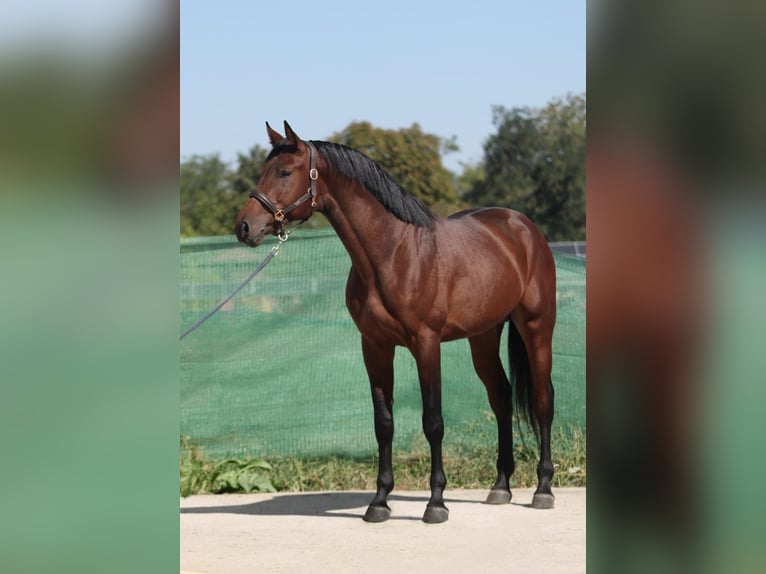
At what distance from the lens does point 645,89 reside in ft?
3.38

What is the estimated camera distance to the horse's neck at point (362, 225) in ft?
17.9

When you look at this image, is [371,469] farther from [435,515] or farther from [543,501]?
[435,515]

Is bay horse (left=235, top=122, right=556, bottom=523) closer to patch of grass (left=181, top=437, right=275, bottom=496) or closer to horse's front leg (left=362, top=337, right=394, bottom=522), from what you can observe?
horse's front leg (left=362, top=337, right=394, bottom=522)

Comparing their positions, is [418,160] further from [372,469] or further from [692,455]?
[692,455]

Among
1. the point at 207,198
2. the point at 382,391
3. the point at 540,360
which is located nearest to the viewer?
the point at 382,391

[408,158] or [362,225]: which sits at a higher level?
[408,158]

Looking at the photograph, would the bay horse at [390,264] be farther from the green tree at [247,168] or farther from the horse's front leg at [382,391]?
the green tree at [247,168]

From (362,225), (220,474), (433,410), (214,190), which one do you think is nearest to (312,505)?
(220,474)

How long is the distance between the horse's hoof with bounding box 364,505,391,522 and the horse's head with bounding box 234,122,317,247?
155 cm

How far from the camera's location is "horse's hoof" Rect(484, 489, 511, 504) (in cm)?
610

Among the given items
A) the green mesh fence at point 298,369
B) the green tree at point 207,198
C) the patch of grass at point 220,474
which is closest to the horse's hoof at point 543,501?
the green mesh fence at point 298,369

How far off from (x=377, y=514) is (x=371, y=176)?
177 centimetres

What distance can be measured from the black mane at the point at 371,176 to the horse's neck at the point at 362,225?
0.13ft

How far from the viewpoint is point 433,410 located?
5.55 m
